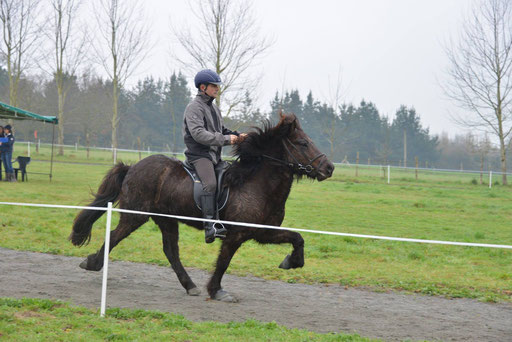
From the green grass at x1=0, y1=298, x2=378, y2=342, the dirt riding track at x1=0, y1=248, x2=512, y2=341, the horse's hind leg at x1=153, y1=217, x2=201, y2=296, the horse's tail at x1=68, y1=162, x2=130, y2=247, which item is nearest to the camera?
the green grass at x1=0, y1=298, x2=378, y2=342

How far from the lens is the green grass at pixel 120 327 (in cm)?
432

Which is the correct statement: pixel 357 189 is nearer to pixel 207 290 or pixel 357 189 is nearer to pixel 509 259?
pixel 509 259

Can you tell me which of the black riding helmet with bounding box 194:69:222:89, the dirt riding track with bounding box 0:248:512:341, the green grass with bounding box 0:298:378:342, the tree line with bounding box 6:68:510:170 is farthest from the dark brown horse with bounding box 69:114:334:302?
the tree line with bounding box 6:68:510:170

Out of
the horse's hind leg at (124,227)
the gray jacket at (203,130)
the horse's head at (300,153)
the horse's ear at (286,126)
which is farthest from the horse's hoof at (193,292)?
the horse's ear at (286,126)

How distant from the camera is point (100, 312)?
5004mm

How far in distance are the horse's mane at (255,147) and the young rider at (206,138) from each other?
0.14m

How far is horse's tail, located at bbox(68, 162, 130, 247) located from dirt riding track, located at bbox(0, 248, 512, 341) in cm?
58

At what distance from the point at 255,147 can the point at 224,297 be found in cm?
189

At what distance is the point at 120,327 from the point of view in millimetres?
4586

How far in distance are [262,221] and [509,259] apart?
6.12 metres

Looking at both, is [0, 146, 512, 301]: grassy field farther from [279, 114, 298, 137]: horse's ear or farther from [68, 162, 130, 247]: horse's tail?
[279, 114, 298, 137]: horse's ear

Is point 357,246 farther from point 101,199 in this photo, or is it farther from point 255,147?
point 101,199

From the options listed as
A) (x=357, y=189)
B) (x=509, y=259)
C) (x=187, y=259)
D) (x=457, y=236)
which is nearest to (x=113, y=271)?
(x=187, y=259)

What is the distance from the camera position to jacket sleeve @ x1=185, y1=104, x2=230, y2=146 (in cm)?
590
